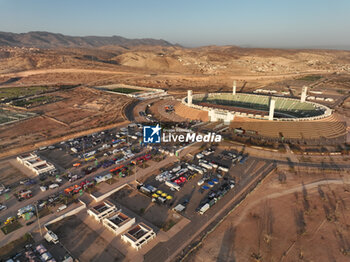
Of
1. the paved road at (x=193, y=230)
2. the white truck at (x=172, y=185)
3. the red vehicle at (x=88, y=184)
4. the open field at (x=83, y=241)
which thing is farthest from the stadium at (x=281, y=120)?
the open field at (x=83, y=241)

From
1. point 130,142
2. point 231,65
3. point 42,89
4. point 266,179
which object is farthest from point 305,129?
point 231,65

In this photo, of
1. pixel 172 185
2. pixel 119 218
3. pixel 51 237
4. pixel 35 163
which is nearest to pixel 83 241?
pixel 51 237

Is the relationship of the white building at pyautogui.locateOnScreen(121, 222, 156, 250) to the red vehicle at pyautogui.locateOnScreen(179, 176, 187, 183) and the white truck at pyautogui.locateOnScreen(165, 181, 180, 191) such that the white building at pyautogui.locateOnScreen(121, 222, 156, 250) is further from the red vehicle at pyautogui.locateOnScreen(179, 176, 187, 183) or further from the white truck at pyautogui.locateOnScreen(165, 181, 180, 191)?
the red vehicle at pyautogui.locateOnScreen(179, 176, 187, 183)

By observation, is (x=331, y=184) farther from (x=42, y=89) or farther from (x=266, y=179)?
(x=42, y=89)

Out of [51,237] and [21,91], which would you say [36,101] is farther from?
[51,237]

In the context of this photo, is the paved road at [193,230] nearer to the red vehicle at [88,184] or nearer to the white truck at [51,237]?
the white truck at [51,237]

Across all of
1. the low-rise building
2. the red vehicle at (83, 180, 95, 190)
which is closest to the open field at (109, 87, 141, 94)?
the red vehicle at (83, 180, 95, 190)
